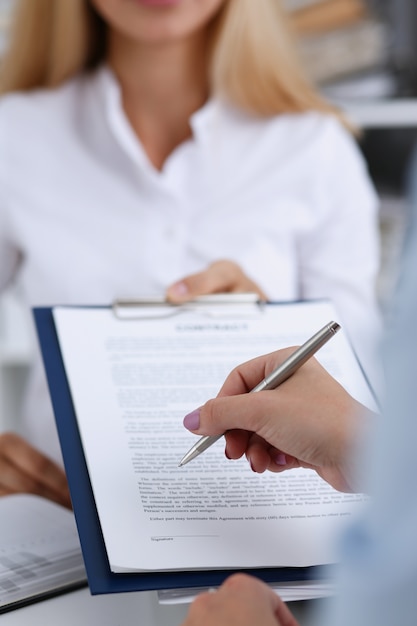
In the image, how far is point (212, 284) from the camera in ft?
2.67

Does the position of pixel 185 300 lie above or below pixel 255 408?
above

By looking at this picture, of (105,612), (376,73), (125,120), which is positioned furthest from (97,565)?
(376,73)

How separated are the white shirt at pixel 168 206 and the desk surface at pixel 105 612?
17.0 inches

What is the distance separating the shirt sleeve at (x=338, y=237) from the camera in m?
1.08

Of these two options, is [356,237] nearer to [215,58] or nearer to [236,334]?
[215,58]

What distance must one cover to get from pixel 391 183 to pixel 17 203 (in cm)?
68

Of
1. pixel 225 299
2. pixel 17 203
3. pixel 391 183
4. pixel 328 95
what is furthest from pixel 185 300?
pixel 391 183

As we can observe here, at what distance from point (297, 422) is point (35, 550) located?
24 centimetres

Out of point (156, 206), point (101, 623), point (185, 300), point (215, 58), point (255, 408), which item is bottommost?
point (101, 623)

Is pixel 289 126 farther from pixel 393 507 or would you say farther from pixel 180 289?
pixel 393 507

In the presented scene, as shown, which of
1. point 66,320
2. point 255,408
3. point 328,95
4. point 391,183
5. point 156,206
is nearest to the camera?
point 255,408

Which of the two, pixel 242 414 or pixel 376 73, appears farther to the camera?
pixel 376 73

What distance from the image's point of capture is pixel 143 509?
1.81 feet

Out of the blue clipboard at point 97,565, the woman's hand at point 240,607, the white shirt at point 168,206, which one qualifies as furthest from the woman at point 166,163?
the woman's hand at point 240,607
